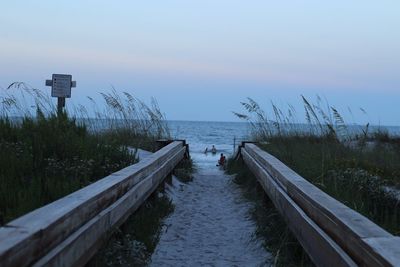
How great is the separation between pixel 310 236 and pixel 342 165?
4361mm

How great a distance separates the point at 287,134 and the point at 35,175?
26.8ft

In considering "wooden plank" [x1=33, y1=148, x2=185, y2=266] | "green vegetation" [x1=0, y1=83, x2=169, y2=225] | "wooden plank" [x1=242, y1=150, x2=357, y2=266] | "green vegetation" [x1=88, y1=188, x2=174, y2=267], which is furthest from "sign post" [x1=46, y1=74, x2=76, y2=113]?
"wooden plank" [x1=242, y1=150, x2=357, y2=266]

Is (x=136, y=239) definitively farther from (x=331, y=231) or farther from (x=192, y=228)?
(x=331, y=231)

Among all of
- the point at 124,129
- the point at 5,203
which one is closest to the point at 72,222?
the point at 5,203

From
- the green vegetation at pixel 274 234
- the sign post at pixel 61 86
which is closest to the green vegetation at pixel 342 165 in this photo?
the green vegetation at pixel 274 234

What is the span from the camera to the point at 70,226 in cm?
288

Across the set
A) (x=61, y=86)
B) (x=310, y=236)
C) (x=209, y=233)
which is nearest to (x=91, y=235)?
(x=310, y=236)

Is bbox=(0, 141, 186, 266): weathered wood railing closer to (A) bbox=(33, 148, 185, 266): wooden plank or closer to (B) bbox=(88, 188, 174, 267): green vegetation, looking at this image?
(A) bbox=(33, 148, 185, 266): wooden plank

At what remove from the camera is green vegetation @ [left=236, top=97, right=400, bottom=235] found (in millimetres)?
5574

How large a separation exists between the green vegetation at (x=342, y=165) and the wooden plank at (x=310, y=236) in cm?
68

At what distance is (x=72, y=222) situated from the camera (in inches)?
115

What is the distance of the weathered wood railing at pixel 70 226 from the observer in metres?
2.25

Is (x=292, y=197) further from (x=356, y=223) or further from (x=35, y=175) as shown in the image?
(x=35, y=175)

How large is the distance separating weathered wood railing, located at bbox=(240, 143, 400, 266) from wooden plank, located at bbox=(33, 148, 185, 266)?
1.35 m
